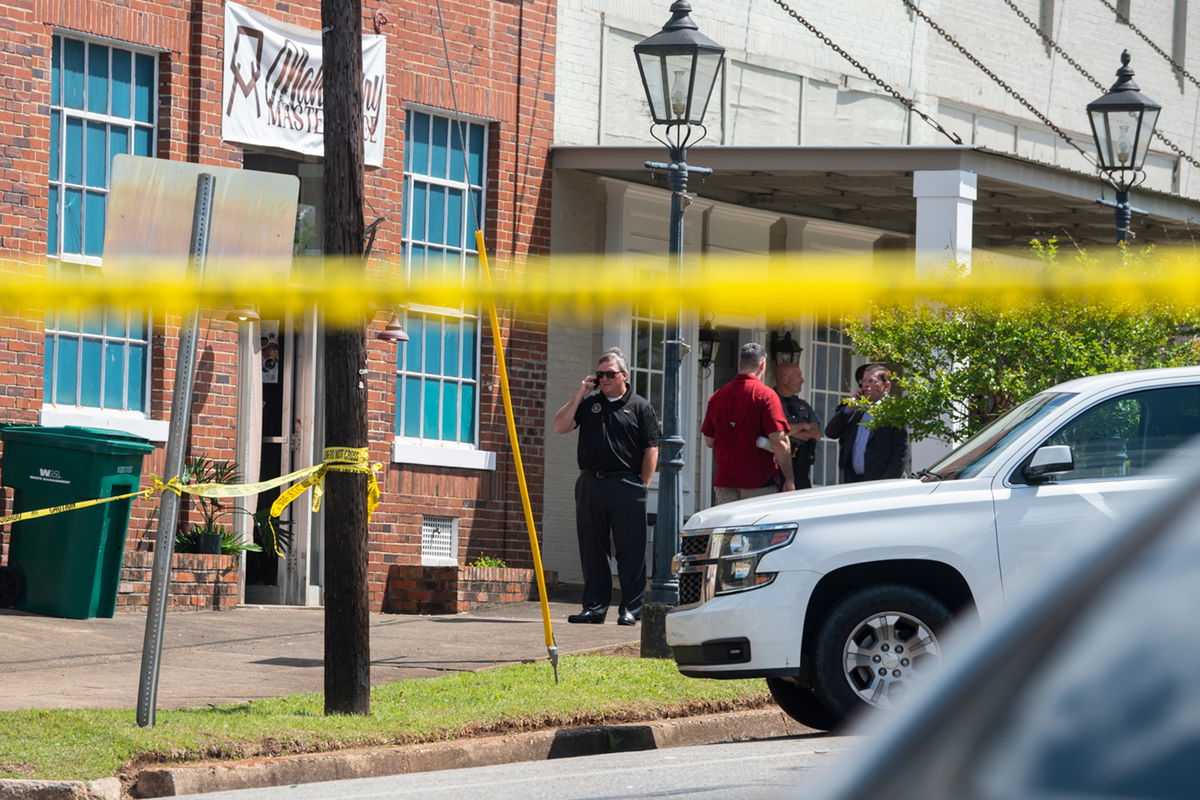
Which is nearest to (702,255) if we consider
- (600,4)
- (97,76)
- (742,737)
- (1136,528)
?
(600,4)

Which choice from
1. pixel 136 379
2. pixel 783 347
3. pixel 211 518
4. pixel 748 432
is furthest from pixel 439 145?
pixel 783 347

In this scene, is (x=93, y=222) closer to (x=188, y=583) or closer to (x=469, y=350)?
(x=188, y=583)

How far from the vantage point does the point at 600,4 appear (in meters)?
17.2

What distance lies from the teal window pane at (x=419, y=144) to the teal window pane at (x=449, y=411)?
6.04 feet

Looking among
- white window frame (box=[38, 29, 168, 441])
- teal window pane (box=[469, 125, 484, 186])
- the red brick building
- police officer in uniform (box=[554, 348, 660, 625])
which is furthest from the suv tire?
teal window pane (box=[469, 125, 484, 186])

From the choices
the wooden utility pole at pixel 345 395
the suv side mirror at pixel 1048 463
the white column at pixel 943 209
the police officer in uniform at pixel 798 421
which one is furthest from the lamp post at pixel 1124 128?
the wooden utility pole at pixel 345 395

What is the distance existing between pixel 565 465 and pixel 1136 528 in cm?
1564

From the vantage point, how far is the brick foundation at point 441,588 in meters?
14.9

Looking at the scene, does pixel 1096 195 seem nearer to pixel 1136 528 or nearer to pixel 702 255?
pixel 702 255

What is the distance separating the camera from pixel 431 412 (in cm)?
1603

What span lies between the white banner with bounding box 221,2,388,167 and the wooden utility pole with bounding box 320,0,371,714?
537 cm

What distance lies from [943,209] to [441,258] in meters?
4.19

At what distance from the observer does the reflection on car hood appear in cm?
862

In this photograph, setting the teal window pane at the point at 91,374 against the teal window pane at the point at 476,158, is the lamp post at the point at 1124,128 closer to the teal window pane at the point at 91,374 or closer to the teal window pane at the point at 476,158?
the teal window pane at the point at 476,158
